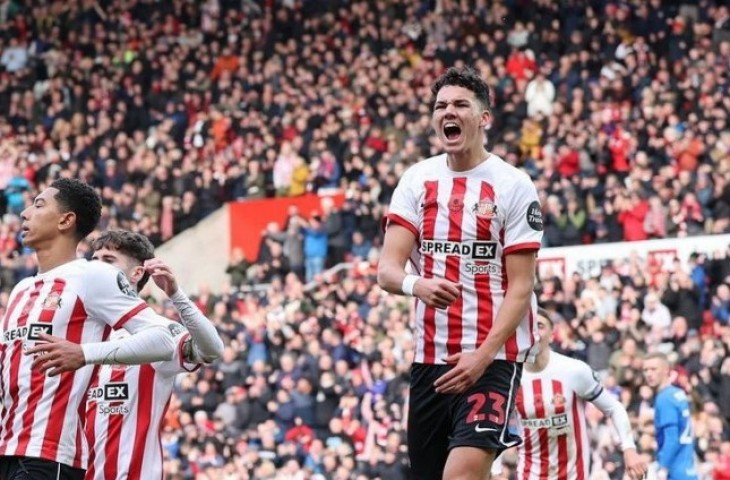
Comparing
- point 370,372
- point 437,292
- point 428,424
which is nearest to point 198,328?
point 428,424

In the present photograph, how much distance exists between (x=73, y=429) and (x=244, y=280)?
1783 centimetres

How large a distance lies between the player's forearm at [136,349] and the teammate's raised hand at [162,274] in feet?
1.17

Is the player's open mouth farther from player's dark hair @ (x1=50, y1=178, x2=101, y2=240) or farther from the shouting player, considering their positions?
the shouting player

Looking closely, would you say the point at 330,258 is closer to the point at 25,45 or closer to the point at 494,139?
the point at 494,139

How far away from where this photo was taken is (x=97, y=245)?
879 cm

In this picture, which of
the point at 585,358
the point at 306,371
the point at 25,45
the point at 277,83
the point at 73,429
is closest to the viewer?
the point at 73,429

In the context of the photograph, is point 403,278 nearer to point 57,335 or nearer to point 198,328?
point 198,328

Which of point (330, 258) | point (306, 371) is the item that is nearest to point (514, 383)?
point (306, 371)

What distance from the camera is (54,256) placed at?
305 inches

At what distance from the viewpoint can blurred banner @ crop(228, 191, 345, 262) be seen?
26.4m

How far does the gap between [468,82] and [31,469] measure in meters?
2.70

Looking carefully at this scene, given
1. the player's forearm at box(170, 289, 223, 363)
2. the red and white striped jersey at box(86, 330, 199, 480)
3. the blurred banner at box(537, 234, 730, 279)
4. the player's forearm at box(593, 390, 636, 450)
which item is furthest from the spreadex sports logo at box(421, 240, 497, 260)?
the blurred banner at box(537, 234, 730, 279)

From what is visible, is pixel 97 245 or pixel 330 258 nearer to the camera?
pixel 97 245

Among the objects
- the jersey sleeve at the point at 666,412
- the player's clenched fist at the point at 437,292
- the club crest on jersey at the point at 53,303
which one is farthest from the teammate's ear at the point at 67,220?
the jersey sleeve at the point at 666,412
